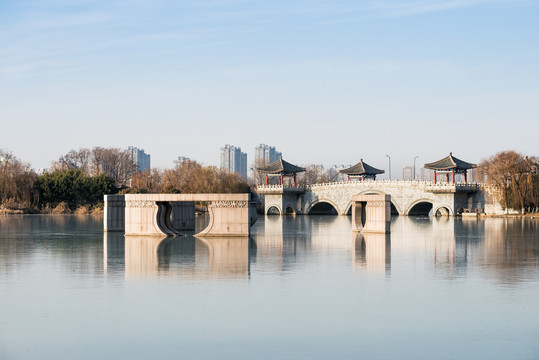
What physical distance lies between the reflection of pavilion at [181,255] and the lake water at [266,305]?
81 mm

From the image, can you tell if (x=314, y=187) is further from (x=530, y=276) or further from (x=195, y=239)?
(x=530, y=276)

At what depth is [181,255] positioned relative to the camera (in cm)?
2252

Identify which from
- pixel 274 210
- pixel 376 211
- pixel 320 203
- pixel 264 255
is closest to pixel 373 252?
pixel 264 255

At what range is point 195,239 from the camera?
29406mm

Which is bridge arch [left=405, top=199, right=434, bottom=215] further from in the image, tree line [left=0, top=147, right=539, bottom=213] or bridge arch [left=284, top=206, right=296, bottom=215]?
bridge arch [left=284, top=206, right=296, bottom=215]

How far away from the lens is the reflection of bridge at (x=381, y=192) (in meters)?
65.6

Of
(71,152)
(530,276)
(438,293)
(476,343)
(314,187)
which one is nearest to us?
(476,343)

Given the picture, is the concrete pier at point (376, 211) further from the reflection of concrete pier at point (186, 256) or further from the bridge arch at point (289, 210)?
the bridge arch at point (289, 210)

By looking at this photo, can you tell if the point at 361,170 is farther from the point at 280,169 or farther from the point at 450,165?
the point at 450,165

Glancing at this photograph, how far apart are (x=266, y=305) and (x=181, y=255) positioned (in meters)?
9.47

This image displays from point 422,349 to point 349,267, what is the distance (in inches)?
366

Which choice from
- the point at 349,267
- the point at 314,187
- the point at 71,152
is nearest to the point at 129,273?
the point at 349,267

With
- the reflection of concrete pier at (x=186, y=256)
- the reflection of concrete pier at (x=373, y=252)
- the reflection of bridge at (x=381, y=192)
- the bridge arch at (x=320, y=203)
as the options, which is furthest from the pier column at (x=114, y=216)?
the bridge arch at (x=320, y=203)

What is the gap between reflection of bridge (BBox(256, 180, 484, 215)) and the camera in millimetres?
65625
